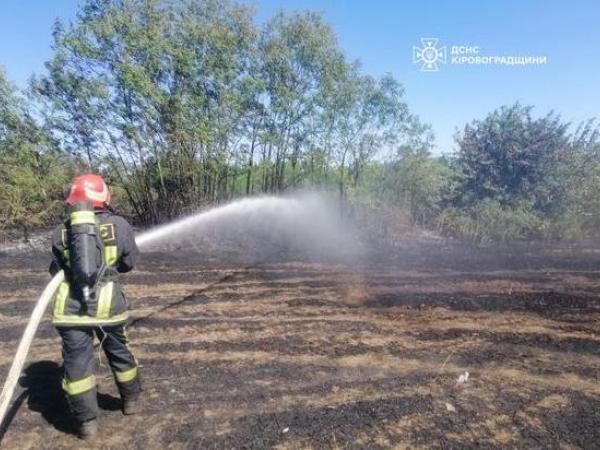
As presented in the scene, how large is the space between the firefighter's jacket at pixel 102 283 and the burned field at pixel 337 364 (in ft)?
2.90

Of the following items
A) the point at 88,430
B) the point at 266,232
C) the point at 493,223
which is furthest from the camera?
the point at 493,223

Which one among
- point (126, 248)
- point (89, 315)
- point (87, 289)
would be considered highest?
point (126, 248)

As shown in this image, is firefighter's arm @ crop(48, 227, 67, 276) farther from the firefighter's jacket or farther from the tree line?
the tree line

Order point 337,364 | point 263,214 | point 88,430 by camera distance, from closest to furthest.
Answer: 1. point 88,430
2. point 337,364
3. point 263,214

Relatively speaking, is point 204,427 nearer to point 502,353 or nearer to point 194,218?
point 502,353

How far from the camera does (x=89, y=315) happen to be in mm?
2850

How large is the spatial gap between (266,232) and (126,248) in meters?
10.7

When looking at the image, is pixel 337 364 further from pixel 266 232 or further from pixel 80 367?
pixel 266 232

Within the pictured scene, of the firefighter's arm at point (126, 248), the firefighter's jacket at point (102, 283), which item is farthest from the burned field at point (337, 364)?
the firefighter's arm at point (126, 248)

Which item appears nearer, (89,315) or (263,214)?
(89,315)

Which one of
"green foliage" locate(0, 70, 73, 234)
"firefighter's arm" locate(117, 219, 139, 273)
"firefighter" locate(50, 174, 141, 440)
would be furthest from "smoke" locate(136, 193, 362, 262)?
"firefighter" locate(50, 174, 141, 440)

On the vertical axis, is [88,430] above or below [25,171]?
below

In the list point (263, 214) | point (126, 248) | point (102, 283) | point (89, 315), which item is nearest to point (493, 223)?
point (263, 214)

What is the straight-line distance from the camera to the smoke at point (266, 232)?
11031mm
